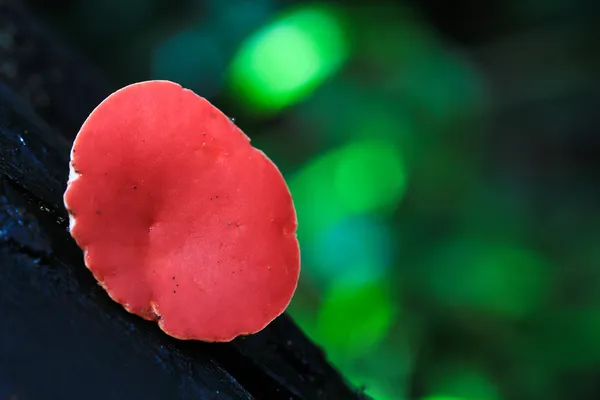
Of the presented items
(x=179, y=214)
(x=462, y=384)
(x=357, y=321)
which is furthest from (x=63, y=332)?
(x=462, y=384)

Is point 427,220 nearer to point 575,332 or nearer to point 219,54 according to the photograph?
point 575,332

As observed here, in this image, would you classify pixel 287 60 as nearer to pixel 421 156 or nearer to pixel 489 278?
pixel 421 156

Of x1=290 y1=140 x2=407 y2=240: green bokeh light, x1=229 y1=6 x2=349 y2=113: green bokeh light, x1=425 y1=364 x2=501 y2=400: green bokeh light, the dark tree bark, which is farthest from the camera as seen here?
x1=229 y1=6 x2=349 y2=113: green bokeh light

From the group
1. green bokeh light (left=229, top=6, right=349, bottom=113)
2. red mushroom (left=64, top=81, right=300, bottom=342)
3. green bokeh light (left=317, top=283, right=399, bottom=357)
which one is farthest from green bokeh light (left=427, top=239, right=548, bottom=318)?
red mushroom (left=64, top=81, right=300, bottom=342)

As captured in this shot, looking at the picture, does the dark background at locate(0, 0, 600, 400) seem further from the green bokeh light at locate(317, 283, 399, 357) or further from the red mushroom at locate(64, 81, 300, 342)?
the red mushroom at locate(64, 81, 300, 342)

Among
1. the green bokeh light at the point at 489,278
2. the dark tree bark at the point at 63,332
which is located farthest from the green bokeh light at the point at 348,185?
the dark tree bark at the point at 63,332
